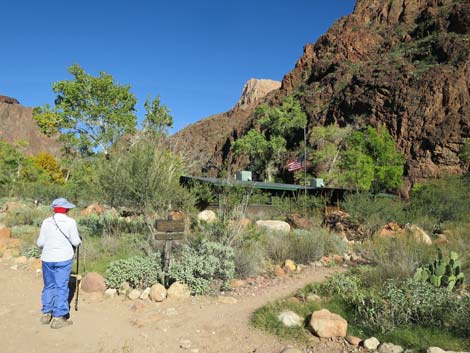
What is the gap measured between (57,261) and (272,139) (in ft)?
170

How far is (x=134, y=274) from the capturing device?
22.6 ft

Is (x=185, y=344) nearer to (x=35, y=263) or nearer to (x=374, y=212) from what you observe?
(x=35, y=263)

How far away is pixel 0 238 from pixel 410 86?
46.6 metres

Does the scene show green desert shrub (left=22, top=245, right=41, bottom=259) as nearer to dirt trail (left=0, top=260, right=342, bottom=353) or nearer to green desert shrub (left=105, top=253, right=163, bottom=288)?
dirt trail (left=0, top=260, right=342, bottom=353)

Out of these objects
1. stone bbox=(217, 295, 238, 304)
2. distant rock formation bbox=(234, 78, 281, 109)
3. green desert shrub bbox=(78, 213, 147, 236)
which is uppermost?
distant rock formation bbox=(234, 78, 281, 109)

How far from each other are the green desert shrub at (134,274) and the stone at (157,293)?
0.39 m

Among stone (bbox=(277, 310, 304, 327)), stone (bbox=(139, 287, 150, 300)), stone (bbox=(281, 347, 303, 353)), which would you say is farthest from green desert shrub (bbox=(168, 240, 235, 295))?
stone (bbox=(281, 347, 303, 353))

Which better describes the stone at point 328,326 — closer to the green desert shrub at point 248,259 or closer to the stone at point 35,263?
the green desert shrub at point 248,259

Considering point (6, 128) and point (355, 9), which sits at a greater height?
point (355, 9)

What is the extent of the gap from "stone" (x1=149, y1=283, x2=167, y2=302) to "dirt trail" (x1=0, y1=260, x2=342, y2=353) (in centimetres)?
11

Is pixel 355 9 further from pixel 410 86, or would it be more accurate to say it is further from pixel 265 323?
pixel 265 323

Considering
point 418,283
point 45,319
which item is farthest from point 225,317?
point 418,283

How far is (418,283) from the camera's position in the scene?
19.6ft

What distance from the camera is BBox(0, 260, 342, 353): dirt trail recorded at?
15.4ft
